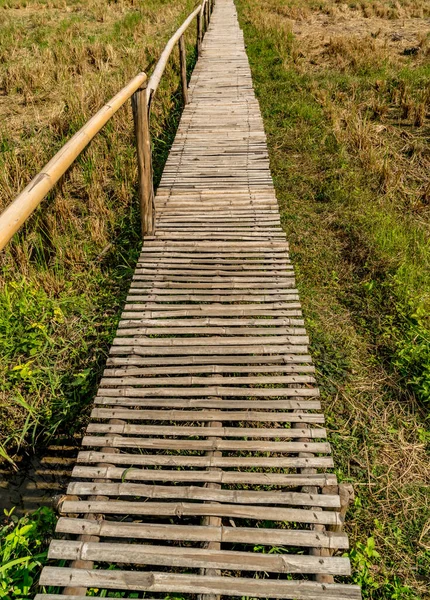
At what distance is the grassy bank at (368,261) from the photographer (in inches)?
89.7

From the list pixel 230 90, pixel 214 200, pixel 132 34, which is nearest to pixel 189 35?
pixel 132 34

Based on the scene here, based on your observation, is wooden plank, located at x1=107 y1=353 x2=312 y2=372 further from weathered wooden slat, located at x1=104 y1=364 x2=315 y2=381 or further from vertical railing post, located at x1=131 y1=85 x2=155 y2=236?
vertical railing post, located at x1=131 y1=85 x2=155 y2=236

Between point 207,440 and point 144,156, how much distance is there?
2.41m

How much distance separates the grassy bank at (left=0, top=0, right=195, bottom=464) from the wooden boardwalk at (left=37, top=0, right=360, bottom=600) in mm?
539

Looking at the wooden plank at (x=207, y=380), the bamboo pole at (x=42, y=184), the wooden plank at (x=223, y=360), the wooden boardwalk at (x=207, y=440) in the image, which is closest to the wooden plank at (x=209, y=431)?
the wooden boardwalk at (x=207, y=440)

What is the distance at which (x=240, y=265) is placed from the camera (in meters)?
3.29

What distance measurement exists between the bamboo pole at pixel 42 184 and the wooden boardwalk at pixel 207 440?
106cm

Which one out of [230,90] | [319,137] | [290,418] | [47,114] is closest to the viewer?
[290,418]

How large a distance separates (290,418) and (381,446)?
785 mm

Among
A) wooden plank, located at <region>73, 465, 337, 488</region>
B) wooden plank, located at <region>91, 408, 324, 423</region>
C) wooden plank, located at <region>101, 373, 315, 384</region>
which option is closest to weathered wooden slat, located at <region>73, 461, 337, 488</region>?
wooden plank, located at <region>73, 465, 337, 488</region>

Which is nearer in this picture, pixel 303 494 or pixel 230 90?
pixel 303 494

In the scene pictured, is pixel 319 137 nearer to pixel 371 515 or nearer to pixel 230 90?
pixel 230 90

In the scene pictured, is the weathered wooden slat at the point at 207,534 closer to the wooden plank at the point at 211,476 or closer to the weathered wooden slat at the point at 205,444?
the wooden plank at the point at 211,476

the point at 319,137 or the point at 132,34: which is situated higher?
the point at 132,34
